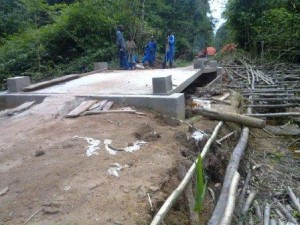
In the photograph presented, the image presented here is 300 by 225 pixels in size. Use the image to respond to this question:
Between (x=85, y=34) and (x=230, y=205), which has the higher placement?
(x=85, y=34)

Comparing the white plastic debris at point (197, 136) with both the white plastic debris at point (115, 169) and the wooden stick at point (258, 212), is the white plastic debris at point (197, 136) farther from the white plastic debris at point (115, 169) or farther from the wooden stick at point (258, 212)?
the white plastic debris at point (115, 169)

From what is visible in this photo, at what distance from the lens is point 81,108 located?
6.21 metres

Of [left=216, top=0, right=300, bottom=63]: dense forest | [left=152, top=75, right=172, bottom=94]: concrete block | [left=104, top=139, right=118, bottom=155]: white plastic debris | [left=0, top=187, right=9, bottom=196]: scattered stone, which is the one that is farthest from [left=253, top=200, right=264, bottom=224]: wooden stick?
[left=216, top=0, right=300, bottom=63]: dense forest

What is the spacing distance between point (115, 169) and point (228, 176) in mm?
1578

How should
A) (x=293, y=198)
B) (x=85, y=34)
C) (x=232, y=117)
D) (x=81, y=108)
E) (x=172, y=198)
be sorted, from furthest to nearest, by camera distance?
(x=85, y=34)
(x=232, y=117)
(x=81, y=108)
(x=293, y=198)
(x=172, y=198)

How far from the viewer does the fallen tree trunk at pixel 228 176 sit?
3.70 m

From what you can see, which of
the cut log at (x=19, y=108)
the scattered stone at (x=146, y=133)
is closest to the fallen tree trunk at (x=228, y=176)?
the scattered stone at (x=146, y=133)

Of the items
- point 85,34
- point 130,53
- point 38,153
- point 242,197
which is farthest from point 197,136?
point 85,34

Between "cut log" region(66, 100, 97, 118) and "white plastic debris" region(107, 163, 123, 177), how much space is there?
2.06 m

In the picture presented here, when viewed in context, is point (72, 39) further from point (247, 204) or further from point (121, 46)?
point (247, 204)

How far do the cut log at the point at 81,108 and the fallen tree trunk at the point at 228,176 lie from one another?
8.80ft

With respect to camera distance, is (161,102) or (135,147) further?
(161,102)

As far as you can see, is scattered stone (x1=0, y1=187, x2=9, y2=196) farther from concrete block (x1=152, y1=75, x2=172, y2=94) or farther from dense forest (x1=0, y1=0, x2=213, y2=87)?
dense forest (x1=0, y1=0, x2=213, y2=87)

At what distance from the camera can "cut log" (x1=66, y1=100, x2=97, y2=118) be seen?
5984 millimetres
